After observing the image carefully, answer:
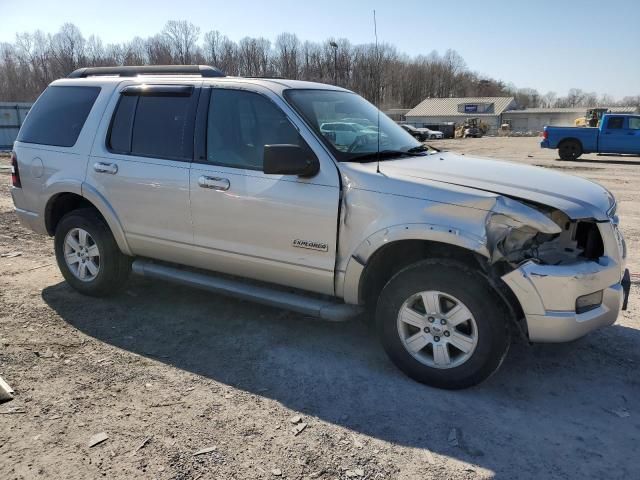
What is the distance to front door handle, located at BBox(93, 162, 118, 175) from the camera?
4.69m

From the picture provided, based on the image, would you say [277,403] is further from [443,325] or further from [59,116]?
[59,116]

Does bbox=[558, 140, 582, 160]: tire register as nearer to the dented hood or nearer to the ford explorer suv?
the ford explorer suv

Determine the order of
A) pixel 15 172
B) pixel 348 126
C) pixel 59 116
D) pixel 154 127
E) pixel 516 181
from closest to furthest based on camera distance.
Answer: pixel 516 181, pixel 348 126, pixel 154 127, pixel 59 116, pixel 15 172

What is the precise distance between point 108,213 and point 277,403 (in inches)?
96.9

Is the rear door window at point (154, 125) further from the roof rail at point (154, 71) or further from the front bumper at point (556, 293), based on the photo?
the front bumper at point (556, 293)

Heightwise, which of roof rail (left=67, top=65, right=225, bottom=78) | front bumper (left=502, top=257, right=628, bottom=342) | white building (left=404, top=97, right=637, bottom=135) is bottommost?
front bumper (left=502, top=257, right=628, bottom=342)

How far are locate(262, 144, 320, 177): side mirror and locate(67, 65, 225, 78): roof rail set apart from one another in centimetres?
143

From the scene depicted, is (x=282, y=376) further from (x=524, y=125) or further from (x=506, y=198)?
(x=524, y=125)

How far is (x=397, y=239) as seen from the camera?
3459 mm

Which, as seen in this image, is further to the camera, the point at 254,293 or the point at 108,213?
the point at 108,213

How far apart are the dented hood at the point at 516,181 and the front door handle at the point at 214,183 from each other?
117 centimetres

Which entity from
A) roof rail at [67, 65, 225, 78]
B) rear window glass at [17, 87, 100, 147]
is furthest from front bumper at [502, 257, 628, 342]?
rear window glass at [17, 87, 100, 147]

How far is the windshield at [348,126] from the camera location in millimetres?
3934

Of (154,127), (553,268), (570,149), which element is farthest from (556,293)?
(570,149)
